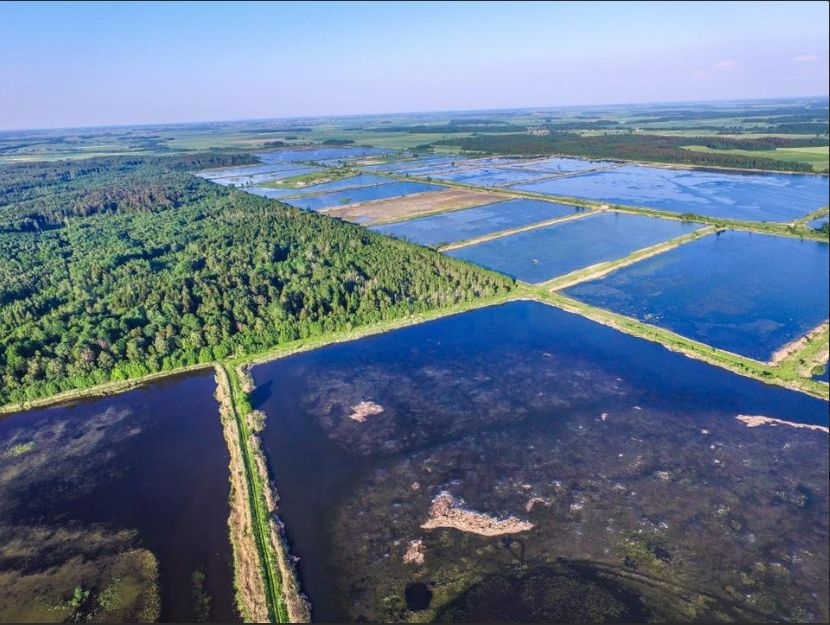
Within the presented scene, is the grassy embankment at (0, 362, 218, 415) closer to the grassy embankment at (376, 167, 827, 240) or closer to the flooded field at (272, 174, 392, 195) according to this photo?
the grassy embankment at (376, 167, 827, 240)

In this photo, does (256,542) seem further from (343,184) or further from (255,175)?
(255,175)

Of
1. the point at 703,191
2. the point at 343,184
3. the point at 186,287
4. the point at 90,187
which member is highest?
the point at 90,187

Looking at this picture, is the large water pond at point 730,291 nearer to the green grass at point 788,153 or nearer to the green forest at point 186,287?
the green forest at point 186,287

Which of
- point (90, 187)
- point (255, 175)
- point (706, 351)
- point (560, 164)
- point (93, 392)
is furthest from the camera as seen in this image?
point (255, 175)

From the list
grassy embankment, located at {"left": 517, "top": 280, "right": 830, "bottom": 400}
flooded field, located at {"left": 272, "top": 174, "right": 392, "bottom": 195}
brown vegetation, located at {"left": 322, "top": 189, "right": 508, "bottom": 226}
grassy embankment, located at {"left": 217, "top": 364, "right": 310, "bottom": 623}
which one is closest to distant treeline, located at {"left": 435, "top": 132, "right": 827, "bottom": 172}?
flooded field, located at {"left": 272, "top": 174, "right": 392, "bottom": 195}

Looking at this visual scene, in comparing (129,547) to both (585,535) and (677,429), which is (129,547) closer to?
(585,535)

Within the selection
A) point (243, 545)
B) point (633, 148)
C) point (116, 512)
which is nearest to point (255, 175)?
point (633, 148)

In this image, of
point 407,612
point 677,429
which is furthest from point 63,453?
point 677,429

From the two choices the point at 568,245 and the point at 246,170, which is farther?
the point at 246,170
